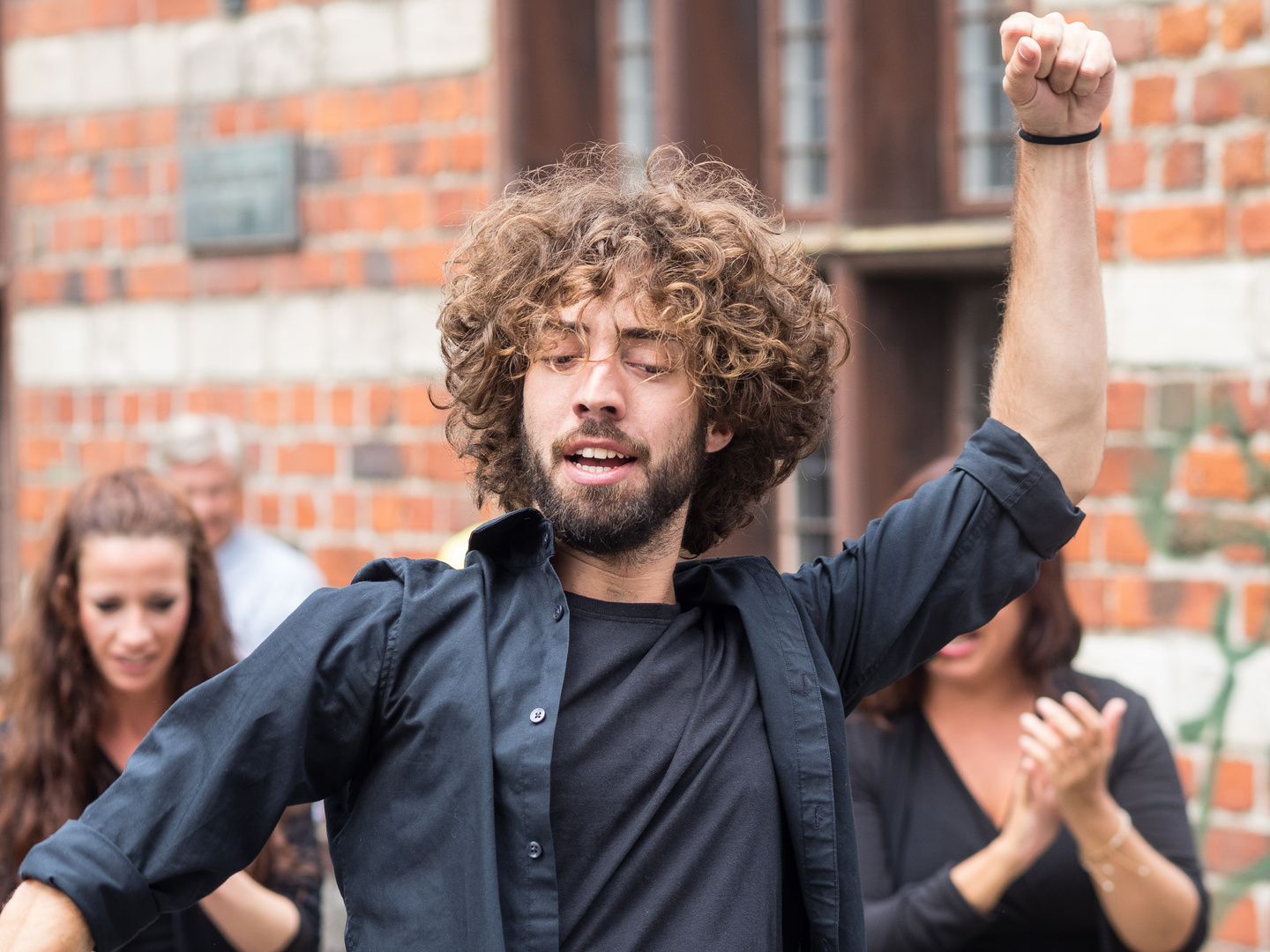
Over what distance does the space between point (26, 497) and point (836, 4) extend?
10.0ft

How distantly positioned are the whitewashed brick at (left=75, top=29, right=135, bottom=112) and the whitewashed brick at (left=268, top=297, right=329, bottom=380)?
913 mm

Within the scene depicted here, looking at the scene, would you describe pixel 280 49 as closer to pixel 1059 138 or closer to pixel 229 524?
pixel 229 524

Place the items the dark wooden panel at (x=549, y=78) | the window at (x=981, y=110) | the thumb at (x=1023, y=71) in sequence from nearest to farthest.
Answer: the thumb at (x=1023, y=71) → the window at (x=981, y=110) → the dark wooden panel at (x=549, y=78)

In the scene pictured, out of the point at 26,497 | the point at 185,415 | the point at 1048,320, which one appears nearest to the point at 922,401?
Answer: the point at 1048,320

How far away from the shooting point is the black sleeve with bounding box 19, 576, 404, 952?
1373mm

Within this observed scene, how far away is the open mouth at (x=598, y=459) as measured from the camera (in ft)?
5.44

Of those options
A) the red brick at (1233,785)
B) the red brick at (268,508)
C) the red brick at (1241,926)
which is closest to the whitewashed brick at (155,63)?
the red brick at (268,508)

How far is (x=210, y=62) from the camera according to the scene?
432cm

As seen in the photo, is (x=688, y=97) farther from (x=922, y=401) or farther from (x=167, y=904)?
(x=167, y=904)

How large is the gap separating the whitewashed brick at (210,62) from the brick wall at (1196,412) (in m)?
2.49

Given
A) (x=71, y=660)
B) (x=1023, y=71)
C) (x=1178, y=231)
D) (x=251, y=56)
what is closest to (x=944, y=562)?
(x=1023, y=71)

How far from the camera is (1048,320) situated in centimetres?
173

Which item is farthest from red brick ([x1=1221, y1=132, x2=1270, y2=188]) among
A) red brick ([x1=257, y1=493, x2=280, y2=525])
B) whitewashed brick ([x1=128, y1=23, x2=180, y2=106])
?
whitewashed brick ([x1=128, y1=23, x2=180, y2=106])

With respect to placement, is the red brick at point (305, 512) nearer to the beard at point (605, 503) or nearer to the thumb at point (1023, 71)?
the beard at point (605, 503)
